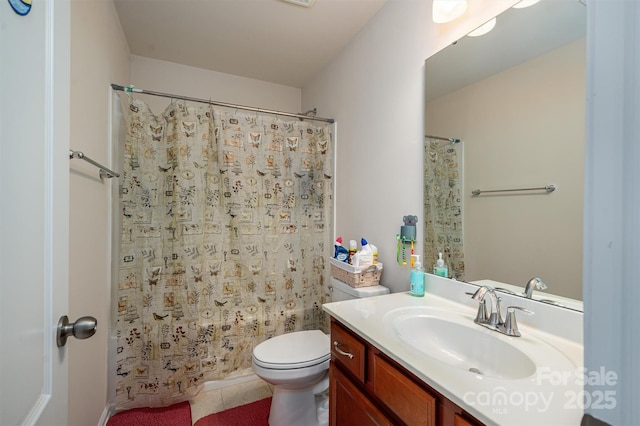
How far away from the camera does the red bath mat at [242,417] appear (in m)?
1.61

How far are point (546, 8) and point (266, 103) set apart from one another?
2.27 meters

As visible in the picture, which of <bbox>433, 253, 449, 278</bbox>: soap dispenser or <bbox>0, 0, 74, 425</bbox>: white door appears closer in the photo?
<bbox>0, 0, 74, 425</bbox>: white door

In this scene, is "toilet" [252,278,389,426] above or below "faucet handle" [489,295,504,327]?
below

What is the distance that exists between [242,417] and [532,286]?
172 centimetres

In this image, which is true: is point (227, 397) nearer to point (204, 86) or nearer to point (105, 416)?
point (105, 416)

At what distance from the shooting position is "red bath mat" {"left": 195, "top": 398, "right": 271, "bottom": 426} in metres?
1.61

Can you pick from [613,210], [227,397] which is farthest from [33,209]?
[227,397]

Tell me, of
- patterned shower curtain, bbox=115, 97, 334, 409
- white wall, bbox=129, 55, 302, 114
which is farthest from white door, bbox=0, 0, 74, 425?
white wall, bbox=129, 55, 302, 114

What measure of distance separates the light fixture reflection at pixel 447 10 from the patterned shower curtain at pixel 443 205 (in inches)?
21.0

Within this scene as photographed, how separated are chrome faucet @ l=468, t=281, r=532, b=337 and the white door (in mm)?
1232

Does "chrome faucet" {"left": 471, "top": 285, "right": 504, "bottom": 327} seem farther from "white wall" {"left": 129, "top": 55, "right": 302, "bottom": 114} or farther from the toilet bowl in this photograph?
"white wall" {"left": 129, "top": 55, "right": 302, "bottom": 114}

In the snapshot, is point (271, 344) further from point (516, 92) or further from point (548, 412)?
point (516, 92)

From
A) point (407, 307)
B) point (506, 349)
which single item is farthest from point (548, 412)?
point (407, 307)

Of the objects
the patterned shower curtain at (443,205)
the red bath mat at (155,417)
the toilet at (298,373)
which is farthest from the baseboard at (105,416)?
the patterned shower curtain at (443,205)
